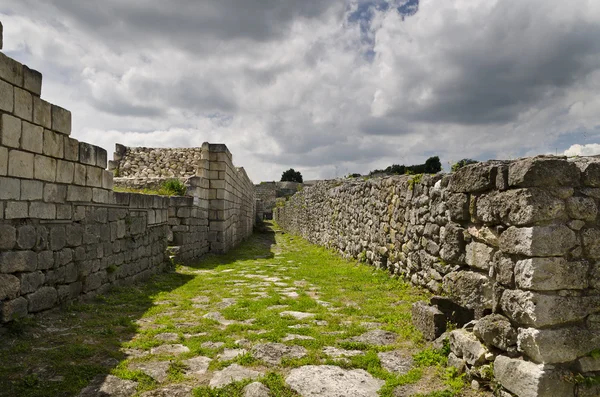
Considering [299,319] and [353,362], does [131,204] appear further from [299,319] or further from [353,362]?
[353,362]

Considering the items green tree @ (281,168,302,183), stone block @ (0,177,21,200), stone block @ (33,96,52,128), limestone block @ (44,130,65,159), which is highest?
green tree @ (281,168,302,183)

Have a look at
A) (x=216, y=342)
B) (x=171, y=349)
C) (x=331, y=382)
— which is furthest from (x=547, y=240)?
(x=171, y=349)

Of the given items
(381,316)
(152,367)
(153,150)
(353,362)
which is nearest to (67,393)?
(152,367)

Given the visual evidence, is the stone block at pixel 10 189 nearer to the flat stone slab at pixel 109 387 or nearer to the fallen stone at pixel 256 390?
the flat stone slab at pixel 109 387

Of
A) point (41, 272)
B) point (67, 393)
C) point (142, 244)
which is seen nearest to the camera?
point (67, 393)

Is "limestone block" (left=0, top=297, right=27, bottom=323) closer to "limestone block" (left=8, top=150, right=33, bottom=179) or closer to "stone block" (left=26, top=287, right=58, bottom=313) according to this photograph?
"stone block" (left=26, top=287, right=58, bottom=313)

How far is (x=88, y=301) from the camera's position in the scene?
6.52 meters

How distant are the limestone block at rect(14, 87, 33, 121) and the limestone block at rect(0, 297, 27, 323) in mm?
2199

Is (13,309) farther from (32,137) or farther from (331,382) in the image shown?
(331,382)

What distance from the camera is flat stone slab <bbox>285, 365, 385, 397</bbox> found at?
3.48 m

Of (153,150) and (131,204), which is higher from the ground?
(153,150)

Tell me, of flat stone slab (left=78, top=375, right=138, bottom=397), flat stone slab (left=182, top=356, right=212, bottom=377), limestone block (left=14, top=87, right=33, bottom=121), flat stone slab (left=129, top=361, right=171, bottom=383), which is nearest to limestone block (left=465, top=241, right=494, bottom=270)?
flat stone slab (left=182, top=356, right=212, bottom=377)

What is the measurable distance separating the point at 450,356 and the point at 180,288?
574 centimetres

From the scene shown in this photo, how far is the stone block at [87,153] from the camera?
646 cm
